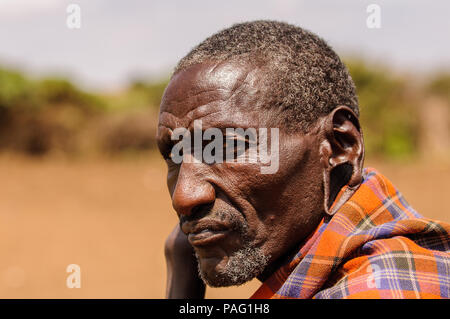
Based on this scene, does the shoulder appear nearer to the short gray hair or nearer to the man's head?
the man's head

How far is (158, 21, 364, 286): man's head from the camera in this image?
6.91ft

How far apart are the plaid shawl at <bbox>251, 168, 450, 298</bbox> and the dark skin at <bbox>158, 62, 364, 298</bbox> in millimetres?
103

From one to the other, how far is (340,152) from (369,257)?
514mm

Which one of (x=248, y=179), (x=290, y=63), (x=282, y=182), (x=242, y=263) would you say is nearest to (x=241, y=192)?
(x=248, y=179)

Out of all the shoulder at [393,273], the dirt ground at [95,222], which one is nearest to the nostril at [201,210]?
the shoulder at [393,273]

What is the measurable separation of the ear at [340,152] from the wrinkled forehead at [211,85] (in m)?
0.37

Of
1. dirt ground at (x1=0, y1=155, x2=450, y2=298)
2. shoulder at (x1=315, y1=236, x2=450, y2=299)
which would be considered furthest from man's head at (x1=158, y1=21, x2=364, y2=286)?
dirt ground at (x1=0, y1=155, x2=450, y2=298)

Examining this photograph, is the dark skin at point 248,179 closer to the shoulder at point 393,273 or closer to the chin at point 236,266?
the chin at point 236,266

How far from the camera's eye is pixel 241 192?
6.90 ft

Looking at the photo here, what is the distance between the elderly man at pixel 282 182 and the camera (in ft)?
6.57

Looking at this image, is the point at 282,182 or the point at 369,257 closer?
the point at 369,257

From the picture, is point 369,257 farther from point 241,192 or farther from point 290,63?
point 290,63
